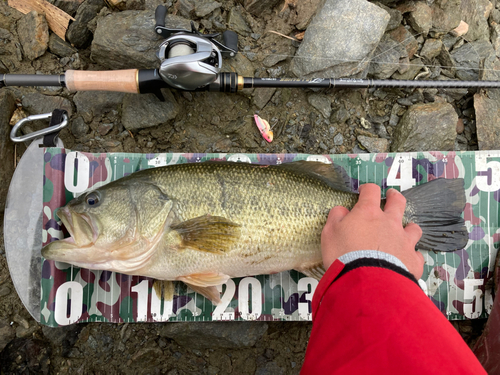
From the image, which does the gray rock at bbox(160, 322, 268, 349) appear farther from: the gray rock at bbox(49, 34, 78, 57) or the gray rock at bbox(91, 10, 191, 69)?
the gray rock at bbox(49, 34, 78, 57)

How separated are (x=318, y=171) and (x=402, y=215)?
2.40 ft

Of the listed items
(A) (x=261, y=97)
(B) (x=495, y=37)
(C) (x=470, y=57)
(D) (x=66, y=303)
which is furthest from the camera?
(B) (x=495, y=37)

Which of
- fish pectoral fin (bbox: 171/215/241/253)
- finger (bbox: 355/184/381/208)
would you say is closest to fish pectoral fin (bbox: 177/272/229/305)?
fish pectoral fin (bbox: 171/215/241/253)

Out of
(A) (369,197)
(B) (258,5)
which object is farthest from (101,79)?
(A) (369,197)

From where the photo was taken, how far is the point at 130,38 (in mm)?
3086

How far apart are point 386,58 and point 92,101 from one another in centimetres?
304

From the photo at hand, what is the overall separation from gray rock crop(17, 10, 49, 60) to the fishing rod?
0.63 m

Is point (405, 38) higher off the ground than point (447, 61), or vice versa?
point (405, 38)

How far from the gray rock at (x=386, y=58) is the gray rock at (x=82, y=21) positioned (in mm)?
2863

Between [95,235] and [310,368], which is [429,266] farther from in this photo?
[95,235]

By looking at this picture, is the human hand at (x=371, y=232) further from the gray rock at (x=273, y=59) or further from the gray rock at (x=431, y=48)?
the gray rock at (x=431, y=48)

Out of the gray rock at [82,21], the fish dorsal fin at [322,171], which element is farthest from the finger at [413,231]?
the gray rock at [82,21]

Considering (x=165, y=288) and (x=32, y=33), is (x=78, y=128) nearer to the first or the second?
(x=32, y=33)

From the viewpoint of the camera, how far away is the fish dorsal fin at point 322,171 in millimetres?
2725
